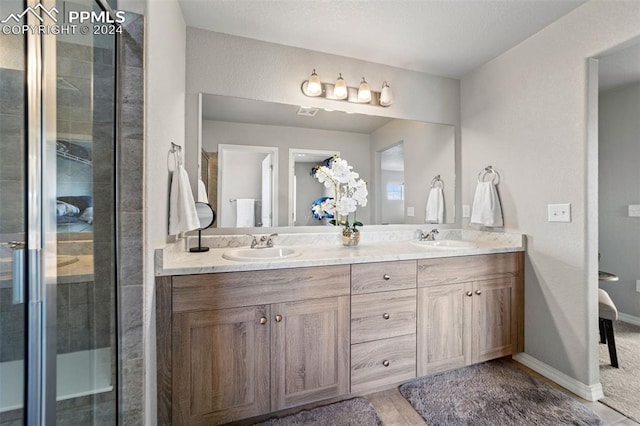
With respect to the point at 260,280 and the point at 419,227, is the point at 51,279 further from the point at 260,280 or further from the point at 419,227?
the point at 419,227

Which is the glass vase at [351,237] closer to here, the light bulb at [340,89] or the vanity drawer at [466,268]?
the vanity drawer at [466,268]

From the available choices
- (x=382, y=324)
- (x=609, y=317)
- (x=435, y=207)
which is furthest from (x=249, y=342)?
(x=609, y=317)

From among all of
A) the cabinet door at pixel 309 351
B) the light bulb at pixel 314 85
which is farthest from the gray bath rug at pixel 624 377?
the light bulb at pixel 314 85

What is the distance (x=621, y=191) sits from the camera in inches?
105

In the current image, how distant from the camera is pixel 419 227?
2.43 metres

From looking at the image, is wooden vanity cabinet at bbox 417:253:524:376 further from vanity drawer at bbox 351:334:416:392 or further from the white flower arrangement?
the white flower arrangement

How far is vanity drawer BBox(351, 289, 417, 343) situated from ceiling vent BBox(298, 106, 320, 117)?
1.37m

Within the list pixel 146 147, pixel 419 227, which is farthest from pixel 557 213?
pixel 146 147

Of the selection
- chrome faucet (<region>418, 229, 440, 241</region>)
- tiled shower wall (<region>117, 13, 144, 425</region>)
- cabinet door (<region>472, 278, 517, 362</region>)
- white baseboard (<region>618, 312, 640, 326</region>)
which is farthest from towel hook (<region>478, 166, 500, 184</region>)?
tiled shower wall (<region>117, 13, 144, 425</region>)

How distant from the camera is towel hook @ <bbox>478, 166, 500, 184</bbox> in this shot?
2207 mm

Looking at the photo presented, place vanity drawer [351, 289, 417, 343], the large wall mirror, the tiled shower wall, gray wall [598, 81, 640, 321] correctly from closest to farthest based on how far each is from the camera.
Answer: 1. the tiled shower wall
2. vanity drawer [351, 289, 417, 343]
3. the large wall mirror
4. gray wall [598, 81, 640, 321]

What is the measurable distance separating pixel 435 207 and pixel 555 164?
2.93ft

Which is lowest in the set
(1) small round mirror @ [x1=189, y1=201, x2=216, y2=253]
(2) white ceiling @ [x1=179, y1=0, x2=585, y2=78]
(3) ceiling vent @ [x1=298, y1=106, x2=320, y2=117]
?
(1) small round mirror @ [x1=189, y1=201, x2=216, y2=253]

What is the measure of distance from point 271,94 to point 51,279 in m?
1.62
